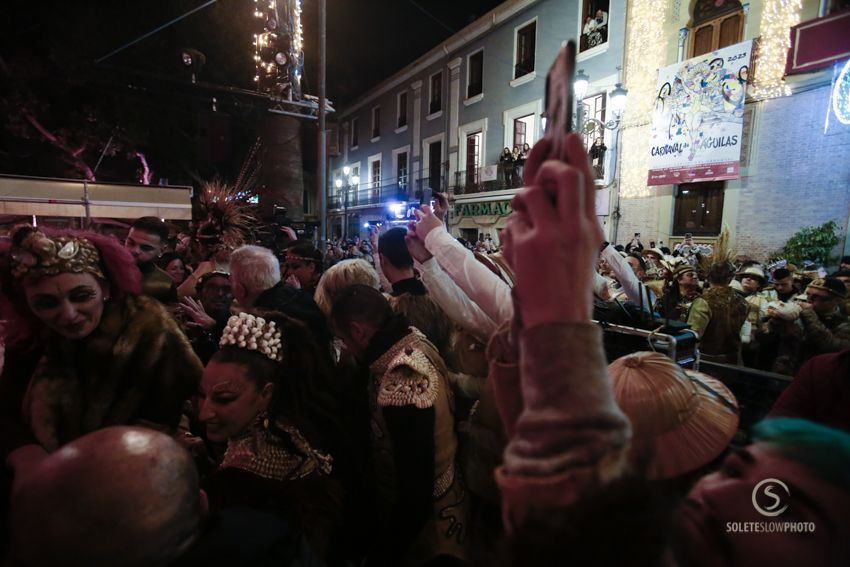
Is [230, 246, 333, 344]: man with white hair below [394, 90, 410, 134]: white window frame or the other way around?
below

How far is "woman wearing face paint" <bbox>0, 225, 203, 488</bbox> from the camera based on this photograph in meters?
1.83

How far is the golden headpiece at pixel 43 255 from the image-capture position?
1.80 meters

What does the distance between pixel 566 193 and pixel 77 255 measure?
2240 millimetres

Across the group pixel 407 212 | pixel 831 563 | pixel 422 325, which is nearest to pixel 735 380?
pixel 422 325

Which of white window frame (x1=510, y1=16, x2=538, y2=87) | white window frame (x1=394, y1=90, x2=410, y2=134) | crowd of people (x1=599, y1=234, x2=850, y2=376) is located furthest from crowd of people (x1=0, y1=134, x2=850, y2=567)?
white window frame (x1=394, y1=90, x2=410, y2=134)

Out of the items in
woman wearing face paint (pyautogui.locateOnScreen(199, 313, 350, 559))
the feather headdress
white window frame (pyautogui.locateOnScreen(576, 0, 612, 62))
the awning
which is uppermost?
white window frame (pyautogui.locateOnScreen(576, 0, 612, 62))

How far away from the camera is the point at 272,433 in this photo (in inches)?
67.7

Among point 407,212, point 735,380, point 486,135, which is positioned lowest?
point 735,380

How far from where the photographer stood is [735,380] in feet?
9.64

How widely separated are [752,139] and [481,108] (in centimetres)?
1179

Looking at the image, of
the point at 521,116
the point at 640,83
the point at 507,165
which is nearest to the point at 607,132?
the point at 640,83

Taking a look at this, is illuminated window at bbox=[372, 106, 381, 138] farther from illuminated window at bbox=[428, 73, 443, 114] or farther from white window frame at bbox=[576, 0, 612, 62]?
white window frame at bbox=[576, 0, 612, 62]

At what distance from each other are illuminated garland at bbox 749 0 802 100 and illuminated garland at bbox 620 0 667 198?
8.77 feet

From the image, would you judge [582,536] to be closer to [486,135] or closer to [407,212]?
[486,135]
